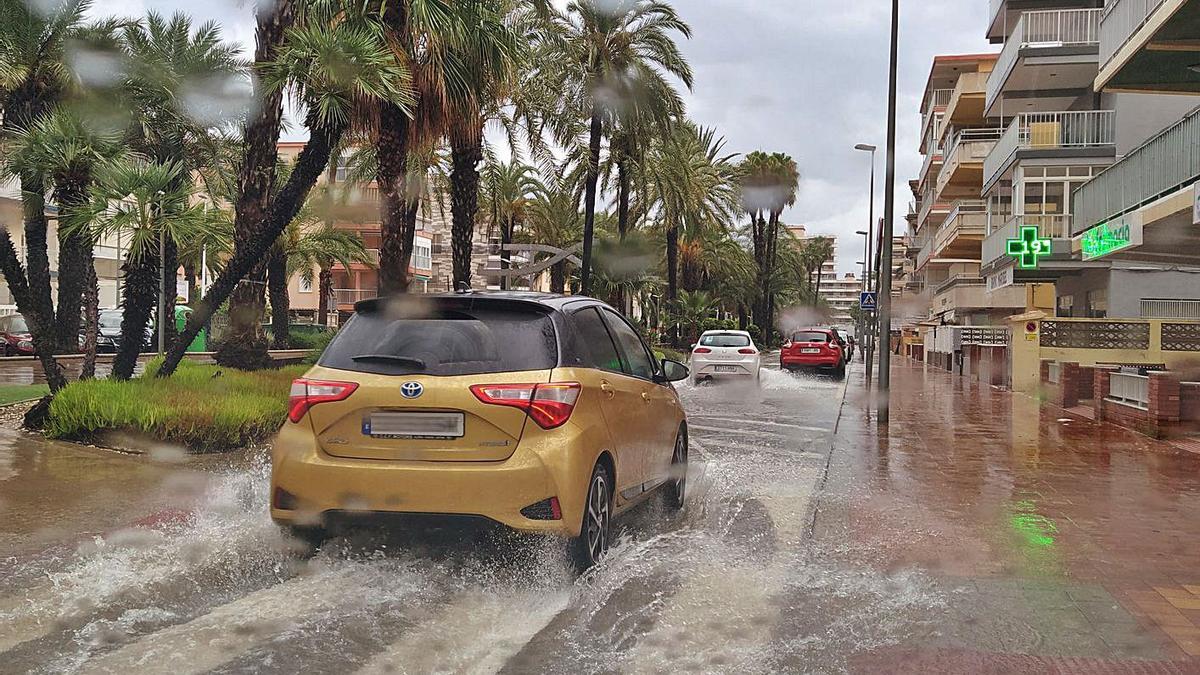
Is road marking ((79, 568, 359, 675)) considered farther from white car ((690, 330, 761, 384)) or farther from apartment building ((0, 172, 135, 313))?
white car ((690, 330, 761, 384))

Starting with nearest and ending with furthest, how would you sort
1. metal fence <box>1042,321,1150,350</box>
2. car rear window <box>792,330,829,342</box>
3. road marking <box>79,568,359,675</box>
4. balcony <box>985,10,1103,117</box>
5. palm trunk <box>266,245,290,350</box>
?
road marking <box>79,568,359,675</box>, metal fence <box>1042,321,1150,350</box>, balcony <box>985,10,1103,117</box>, car rear window <box>792,330,829,342</box>, palm trunk <box>266,245,290,350</box>

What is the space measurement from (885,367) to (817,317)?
68623 millimetres

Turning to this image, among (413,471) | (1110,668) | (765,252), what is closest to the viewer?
(1110,668)

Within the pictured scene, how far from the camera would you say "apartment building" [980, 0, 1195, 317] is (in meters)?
27.5

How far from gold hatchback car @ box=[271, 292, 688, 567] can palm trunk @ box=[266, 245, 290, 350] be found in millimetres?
29612

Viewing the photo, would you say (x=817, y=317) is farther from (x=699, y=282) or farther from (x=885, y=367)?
(x=885, y=367)

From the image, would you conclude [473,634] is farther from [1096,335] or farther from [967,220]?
[967,220]

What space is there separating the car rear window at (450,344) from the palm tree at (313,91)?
7942 millimetres

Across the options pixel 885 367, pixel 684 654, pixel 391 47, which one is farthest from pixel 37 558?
pixel 885 367

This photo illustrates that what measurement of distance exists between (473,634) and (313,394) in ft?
5.06

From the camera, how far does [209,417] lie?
1044cm

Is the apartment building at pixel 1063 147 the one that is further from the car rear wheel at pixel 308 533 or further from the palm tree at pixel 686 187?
the car rear wheel at pixel 308 533

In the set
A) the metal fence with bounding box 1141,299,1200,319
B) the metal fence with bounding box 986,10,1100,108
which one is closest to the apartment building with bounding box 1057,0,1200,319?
the metal fence with bounding box 1141,299,1200,319

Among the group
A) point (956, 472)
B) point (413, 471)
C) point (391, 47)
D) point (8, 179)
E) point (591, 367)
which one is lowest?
point (956, 472)
